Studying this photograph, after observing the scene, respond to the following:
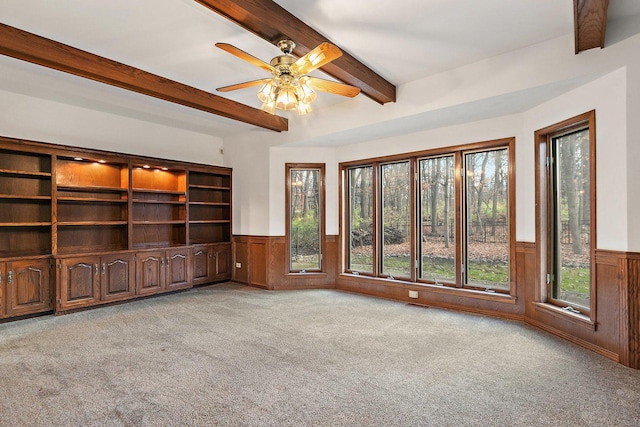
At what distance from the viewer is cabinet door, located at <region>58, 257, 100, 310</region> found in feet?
15.2

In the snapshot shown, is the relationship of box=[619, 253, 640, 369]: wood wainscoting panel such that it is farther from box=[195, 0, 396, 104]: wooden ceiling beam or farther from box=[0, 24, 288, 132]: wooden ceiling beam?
box=[0, 24, 288, 132]: wooden ceiling beam

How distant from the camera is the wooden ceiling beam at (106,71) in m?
3.17

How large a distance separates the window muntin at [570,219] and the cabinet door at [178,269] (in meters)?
5.30

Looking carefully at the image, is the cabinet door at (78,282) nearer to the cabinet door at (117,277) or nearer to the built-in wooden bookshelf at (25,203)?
the cabinet door at (117,277)

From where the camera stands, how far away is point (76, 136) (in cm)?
518

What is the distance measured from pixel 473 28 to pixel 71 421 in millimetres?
4299

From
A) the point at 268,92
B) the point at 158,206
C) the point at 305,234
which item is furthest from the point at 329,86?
the point at 158,206

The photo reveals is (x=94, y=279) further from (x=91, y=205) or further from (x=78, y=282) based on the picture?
(x=91, y=205)

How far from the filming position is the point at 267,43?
11.1 ft

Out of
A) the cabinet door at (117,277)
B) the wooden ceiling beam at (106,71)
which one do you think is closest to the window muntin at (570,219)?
the wooden ceiling beam at (106,71)

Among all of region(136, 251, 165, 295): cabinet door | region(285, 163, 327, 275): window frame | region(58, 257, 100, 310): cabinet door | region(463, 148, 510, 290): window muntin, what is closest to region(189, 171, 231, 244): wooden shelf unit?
A: region(136, 251, 165, 295): cabinet door

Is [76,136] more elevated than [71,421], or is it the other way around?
[76,136]

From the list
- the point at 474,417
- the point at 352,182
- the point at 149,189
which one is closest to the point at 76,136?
the point at 149,189

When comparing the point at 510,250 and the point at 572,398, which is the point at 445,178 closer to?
the point at 510,250
